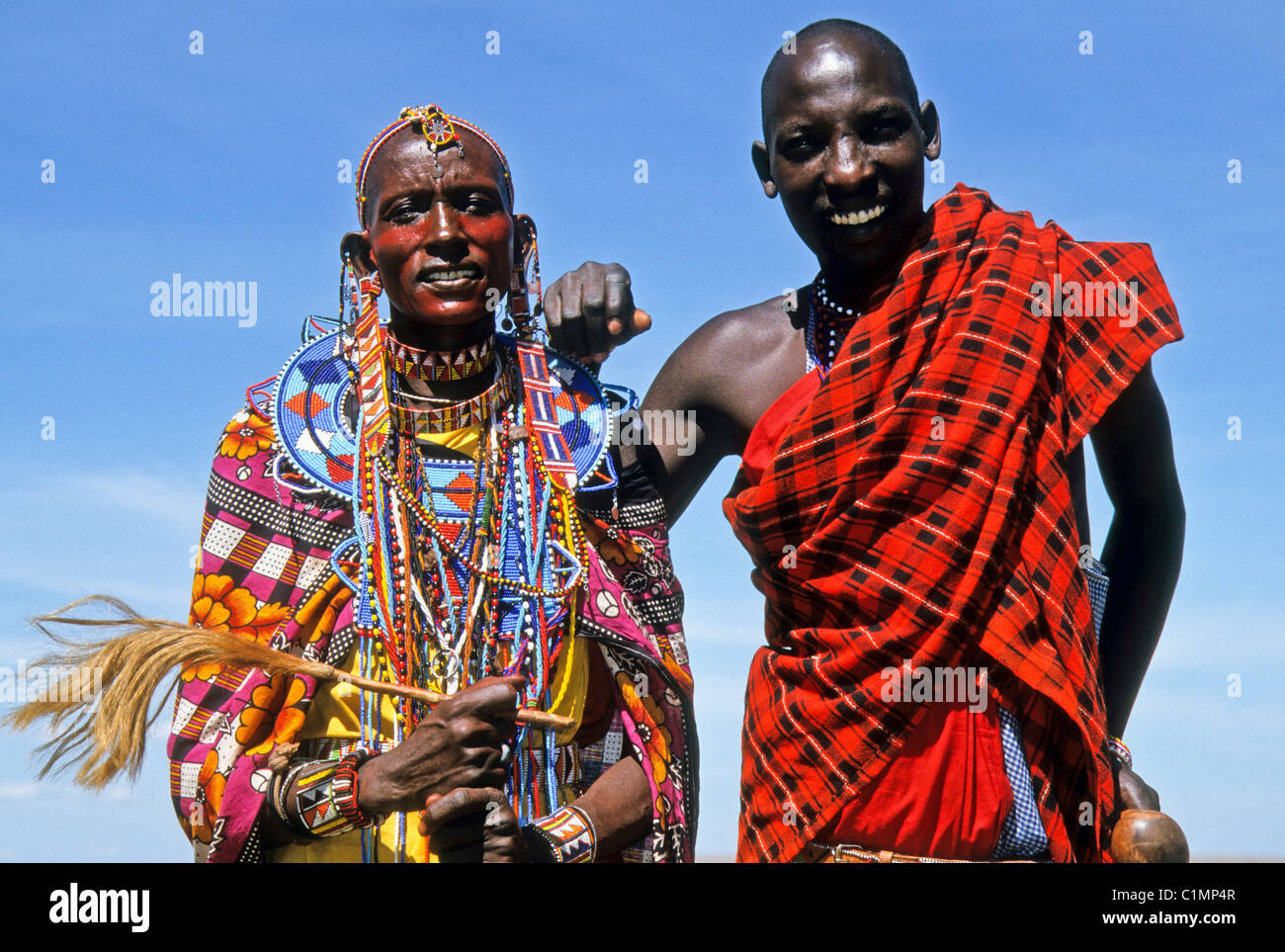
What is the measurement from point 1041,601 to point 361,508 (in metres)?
1.79

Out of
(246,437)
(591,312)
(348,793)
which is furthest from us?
(591,312)

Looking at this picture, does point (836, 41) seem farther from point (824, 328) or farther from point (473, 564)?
point (473, 564)

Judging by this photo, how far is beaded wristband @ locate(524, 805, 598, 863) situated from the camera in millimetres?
4523

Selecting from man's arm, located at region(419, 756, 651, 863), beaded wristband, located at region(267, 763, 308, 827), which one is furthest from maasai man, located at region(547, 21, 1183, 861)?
beaded wristband, located at region(267, 763, 308, 827)

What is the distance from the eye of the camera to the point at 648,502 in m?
5.07

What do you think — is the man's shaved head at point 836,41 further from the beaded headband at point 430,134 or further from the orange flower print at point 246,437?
the orange flower print at point 246,437

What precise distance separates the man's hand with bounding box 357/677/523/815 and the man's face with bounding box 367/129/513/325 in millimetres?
1064

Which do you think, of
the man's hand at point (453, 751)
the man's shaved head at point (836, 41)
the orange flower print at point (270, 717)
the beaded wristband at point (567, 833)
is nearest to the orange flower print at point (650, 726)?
the beaded wristband at point (567, 833)

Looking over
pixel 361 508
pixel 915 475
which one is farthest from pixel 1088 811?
pixel 361 508

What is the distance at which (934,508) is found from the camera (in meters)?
4.36

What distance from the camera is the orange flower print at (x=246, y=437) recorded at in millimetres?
4762

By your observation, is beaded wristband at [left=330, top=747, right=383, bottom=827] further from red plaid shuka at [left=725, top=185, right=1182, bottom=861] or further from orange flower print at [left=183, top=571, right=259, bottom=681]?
red plaid shuka at [left=725, top=185, right=1182, bottom=861]

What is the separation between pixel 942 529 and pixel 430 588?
136 cm

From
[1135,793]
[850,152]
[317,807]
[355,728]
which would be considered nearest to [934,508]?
[1135,793]
